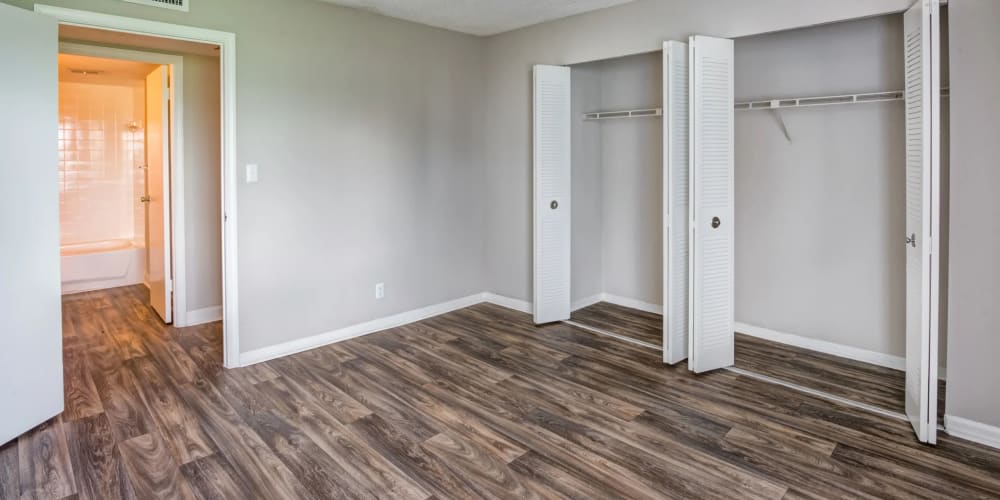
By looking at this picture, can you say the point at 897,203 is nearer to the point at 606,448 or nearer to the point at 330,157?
the point at 606,448

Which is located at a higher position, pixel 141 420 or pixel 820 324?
pixel 820 324

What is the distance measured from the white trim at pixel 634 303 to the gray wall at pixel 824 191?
0.76 m

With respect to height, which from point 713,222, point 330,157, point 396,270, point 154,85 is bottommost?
point 396,270

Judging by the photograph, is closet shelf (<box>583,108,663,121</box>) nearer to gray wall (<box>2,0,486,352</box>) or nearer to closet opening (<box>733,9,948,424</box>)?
closet opening (<box>733,9,948,424</box>)

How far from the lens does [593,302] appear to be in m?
5.27

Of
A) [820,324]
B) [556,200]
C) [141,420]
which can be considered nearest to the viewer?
[141,420]

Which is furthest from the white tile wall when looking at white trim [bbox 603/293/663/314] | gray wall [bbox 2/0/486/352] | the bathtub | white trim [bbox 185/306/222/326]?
white trim [bbox 603/293/663/314]

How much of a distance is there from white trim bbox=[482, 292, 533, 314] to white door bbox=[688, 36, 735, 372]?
1.81 m

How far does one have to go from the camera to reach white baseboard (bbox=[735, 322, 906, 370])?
11.7ft

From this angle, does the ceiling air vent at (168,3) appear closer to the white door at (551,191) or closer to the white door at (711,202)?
the white door at (551,191)

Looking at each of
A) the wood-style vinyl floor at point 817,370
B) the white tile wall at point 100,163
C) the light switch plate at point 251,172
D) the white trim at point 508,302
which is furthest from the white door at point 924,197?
the white tile wall at point 100,163

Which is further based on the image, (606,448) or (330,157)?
(330,157)

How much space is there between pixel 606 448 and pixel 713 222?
164 centimetres

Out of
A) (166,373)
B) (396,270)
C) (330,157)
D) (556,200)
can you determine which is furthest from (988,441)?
(166,373)
